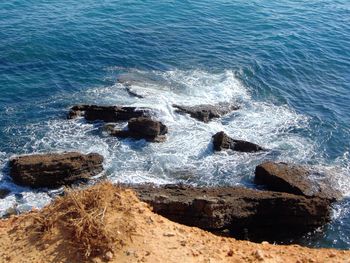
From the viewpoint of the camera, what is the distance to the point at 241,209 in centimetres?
1984

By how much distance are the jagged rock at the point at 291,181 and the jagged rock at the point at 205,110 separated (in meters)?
6.56

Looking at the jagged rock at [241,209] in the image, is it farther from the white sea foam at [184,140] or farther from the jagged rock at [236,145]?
the jagged rock at [236,145]

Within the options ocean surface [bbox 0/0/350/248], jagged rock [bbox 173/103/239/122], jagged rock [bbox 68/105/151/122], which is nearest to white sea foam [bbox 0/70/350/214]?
ocean surface [bbox 0/0/350/248]

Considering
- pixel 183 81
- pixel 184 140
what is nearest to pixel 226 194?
pixel 184 140

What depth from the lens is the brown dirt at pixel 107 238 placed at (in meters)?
12.3

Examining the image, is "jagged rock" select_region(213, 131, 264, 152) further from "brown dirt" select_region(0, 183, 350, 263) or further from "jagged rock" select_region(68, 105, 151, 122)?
"brown dirt" select_region(0, 183, 350, 263)

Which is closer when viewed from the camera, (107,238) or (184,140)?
(107,238)

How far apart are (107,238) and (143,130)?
47.0 feet

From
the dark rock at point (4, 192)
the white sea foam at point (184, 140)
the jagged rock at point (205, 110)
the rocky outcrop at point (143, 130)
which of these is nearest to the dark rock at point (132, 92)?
the white sea foam at point (184, 140)

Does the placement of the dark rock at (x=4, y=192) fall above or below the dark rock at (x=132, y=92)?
below

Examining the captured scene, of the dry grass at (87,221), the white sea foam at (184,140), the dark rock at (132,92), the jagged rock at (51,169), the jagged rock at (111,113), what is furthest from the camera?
the dark rock at (132,92)

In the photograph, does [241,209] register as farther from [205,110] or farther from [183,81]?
[183,81]

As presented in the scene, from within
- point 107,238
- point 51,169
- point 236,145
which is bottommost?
point 236,145

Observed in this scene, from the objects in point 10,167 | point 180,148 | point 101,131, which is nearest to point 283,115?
point 180,148
